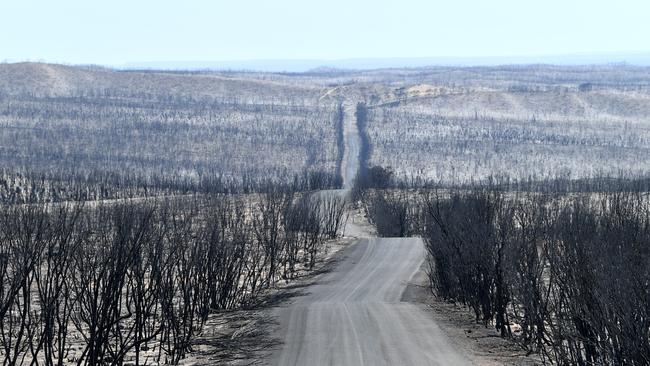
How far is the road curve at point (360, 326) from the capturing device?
95.5 ft

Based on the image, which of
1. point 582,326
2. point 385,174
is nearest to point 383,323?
point 582,326

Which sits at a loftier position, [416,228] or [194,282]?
[194,282]

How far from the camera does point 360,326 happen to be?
34.5 meters

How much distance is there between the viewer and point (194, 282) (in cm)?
3531

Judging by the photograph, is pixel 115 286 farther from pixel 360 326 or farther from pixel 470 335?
pixel 470 335

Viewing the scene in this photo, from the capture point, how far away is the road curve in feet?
95.5

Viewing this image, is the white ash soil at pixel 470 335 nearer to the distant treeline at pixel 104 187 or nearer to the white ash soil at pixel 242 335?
the white ash soil at pixel 242 335

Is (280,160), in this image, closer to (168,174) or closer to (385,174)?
(168,174)

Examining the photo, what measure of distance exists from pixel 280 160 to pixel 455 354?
16277 cm

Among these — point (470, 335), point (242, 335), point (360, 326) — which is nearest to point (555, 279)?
point (470, 335)

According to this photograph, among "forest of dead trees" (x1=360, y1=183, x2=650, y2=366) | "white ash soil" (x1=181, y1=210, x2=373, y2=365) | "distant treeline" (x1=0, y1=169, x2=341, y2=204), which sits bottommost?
"distant treeline" (x1=0, y1=169, x2=341, y2=204)

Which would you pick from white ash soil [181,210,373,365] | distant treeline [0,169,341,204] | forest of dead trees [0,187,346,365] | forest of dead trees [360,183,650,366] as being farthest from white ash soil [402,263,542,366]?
distant treeline [0,169,341,204]

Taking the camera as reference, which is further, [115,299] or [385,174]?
[385,174]

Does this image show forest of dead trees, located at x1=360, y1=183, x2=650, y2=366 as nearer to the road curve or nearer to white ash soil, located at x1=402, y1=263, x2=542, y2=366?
white ash soil, located at x1=402, y1=263, x2=542, y2=366
